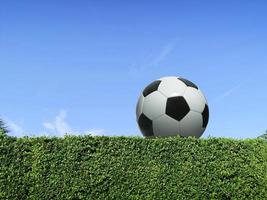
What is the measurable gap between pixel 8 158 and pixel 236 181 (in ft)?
18.1

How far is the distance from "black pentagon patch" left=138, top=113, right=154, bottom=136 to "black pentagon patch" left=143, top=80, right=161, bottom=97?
2.41ft

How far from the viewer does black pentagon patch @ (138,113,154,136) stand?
50.9ft

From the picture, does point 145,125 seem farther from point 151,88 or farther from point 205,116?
point 205,116

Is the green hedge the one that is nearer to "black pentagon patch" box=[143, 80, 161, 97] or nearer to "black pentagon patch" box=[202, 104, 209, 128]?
"black pentagon patch" box=[202, 104, 209, 128]

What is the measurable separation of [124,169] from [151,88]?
16.5ft

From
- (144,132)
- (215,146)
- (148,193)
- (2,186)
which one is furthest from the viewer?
(144,132)

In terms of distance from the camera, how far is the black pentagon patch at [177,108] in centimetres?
1519

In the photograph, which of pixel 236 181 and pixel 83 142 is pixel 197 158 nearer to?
pixel 236 181

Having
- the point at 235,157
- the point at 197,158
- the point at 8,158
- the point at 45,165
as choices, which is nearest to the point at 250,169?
the point at 235,157

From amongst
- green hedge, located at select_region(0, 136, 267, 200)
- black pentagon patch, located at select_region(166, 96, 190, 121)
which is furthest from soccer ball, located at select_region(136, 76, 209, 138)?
green hedge, located at select_region(0, 136, 267, 200)

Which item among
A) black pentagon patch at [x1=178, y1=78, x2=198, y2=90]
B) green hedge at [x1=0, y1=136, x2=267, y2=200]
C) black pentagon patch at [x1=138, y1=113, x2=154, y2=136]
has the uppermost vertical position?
black pentagon patch at [x1=178, y1=78, x2=198, y2=90]

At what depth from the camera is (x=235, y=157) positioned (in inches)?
494

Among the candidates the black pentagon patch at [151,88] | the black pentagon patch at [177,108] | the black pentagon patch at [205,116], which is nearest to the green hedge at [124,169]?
the black pentagon patch at [177,108]

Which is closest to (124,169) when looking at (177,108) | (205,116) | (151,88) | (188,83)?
(177,108)
